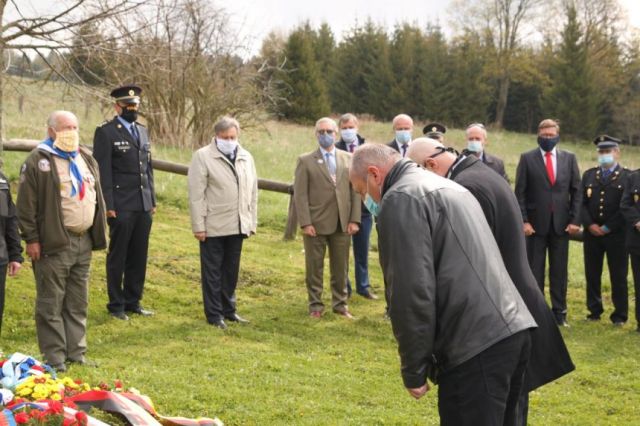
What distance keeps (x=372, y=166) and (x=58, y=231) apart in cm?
370

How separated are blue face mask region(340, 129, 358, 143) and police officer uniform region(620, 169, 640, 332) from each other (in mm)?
3275

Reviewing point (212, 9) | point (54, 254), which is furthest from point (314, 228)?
point (212, 9)

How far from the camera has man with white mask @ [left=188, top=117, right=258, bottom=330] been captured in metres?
9.39

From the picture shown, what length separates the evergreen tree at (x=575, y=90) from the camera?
49.4 m

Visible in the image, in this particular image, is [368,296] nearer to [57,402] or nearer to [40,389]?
[40,389]

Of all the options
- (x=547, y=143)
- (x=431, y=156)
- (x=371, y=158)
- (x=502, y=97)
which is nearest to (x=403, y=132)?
(x=547, y=143)

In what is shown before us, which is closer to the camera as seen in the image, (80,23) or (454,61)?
(80,23)

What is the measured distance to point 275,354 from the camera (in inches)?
327

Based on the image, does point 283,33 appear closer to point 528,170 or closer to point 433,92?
point 433,92

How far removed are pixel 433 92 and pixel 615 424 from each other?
46264 millimetres

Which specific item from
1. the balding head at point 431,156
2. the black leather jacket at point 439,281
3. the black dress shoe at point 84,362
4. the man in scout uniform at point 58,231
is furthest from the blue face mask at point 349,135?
the black leather jacket at point 439,281

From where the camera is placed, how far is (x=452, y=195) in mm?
4316

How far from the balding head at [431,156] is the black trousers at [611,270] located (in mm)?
5895

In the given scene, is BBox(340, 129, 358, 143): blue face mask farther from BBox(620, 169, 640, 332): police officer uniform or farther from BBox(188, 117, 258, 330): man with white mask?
BBox(620, 169, 640, 332): police officer uniform
